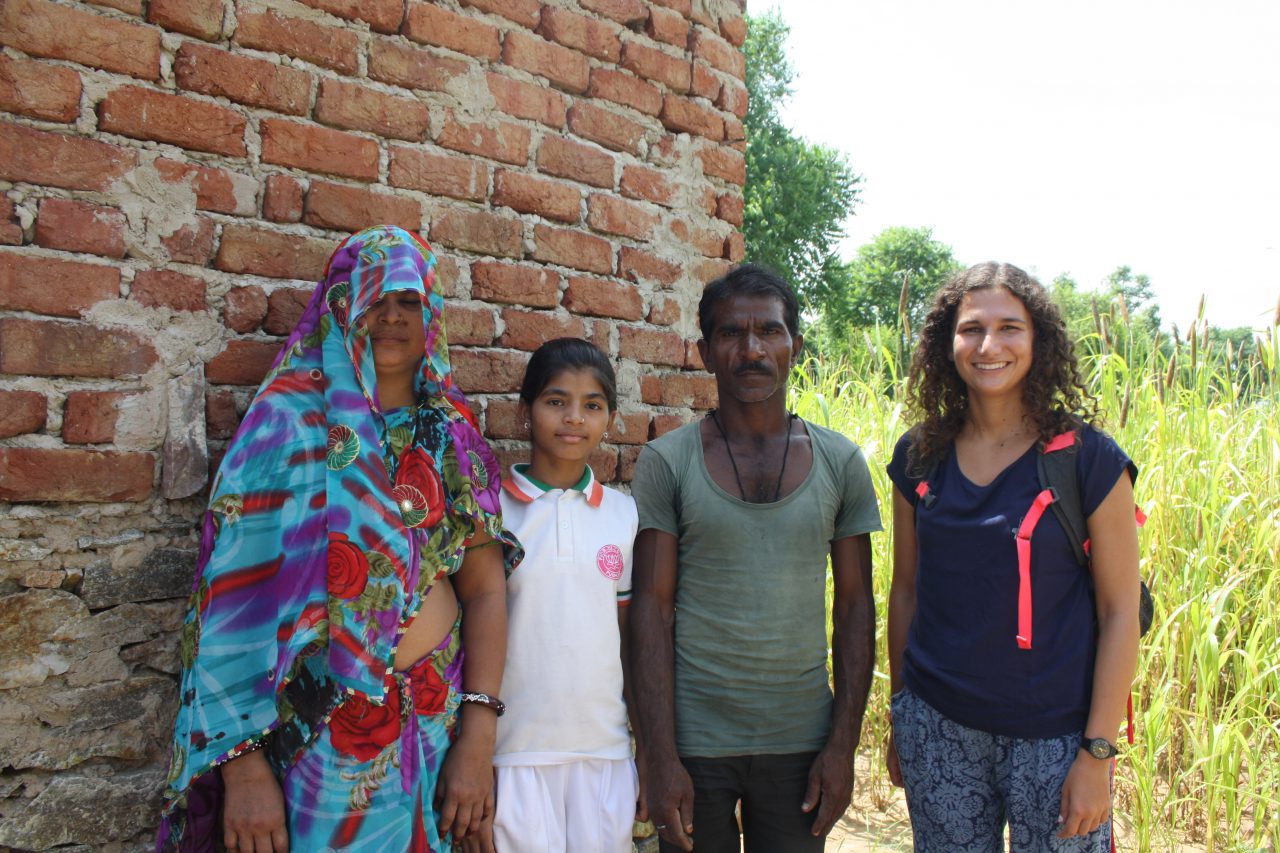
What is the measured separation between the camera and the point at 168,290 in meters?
1.78

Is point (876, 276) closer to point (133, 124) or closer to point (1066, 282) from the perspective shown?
point (1066, 282)

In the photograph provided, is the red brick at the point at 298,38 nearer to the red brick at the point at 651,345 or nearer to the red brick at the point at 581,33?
the red brick at the point at 581,33

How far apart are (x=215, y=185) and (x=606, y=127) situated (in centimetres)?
106

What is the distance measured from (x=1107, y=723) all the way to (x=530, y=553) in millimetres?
1218

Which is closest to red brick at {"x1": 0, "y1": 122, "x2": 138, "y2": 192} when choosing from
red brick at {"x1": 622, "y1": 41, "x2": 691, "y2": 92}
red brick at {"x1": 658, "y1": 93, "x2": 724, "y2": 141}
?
red brick at {"x1": 622, "y1": 41, "x2": 691, "y2": 92}

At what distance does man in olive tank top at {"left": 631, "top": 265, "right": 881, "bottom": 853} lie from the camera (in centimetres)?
199

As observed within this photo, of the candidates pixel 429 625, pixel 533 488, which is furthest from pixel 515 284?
pixel 429 625

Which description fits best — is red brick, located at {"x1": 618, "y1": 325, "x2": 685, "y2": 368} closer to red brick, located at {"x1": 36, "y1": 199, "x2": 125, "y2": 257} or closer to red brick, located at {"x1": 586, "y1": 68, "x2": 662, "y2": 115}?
red brick, located at {"x1": 586, "y1": 68, "x2": 662, "y2": 115}

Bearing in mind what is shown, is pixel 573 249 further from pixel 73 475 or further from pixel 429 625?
pixel 73 475

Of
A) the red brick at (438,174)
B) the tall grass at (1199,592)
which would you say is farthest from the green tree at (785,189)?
the red brick at (438,174)

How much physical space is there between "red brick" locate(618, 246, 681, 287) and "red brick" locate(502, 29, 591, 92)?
0.46m

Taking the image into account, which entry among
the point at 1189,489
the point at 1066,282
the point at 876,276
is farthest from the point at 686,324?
the point at 1066,282

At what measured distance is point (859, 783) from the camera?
148 inches

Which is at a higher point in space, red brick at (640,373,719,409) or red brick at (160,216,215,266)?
red brick at (160,216,215,266)
